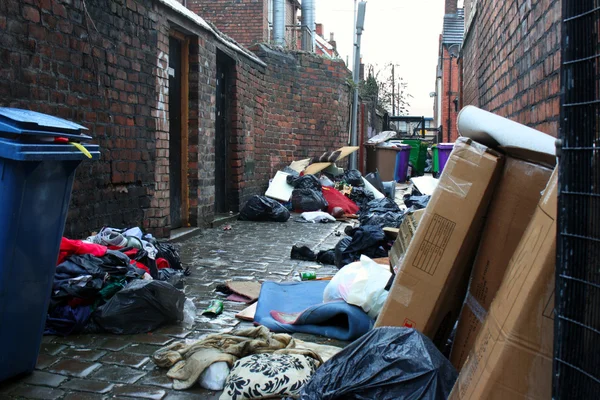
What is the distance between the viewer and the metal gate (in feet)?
4.25

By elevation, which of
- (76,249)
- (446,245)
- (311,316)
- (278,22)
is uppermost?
(278,22)

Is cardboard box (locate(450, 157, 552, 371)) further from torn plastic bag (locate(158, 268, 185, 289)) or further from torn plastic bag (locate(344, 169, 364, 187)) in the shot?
torn plastic bag (locate(344, 169, 364, 187))

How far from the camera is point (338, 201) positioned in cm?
1070

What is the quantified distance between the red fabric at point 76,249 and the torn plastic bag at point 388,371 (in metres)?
2.34

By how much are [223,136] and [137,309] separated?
6.57m

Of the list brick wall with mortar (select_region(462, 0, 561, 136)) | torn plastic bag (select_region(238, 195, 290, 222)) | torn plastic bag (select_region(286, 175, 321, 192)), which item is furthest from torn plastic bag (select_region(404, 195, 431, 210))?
torn plastic bag (select_region(286, 175, 321, 192))

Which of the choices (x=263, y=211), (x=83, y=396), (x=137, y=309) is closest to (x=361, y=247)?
(x=137, y=309)

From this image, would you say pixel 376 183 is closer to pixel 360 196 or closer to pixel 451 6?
pixel 360 196

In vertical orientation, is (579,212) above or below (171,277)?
above

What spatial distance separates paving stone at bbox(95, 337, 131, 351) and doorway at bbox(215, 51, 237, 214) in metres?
6.36

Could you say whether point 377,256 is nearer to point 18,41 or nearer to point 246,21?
point 18,41

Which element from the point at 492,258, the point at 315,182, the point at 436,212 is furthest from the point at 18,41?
the point at 315,182

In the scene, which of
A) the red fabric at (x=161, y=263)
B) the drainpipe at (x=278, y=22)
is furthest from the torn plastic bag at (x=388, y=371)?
the drainpipe at (x=278, y=22)

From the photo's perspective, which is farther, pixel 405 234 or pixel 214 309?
pixel 214 309
